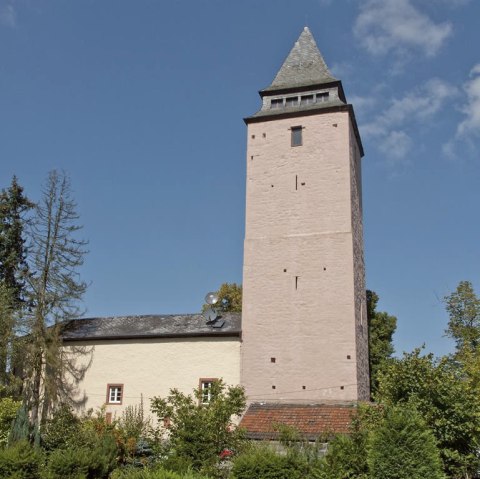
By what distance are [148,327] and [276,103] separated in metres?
13.6

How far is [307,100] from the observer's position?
32.2 m

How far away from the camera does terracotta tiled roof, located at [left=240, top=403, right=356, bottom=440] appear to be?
22609mm

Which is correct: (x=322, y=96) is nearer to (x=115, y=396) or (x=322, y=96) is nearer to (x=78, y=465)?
(x=115, y=396)

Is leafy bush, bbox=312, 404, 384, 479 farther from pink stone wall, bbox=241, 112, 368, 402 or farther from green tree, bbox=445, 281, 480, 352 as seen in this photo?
green tree, bbox=445, 281, 480, 352

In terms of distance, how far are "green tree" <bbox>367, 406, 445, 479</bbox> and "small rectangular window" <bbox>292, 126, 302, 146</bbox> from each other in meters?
17.8

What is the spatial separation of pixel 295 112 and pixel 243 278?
29.7 feet

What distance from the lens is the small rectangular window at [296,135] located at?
101 ft

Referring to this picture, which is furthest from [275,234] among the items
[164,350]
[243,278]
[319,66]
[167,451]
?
[167,451]

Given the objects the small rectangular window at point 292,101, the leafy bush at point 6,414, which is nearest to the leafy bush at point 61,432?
the leafy bush at point 6,414

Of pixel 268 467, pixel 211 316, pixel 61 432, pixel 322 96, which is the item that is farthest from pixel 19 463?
pixel 322 96

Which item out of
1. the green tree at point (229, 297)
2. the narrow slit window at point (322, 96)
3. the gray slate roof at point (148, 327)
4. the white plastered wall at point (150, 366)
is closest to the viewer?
the white plastered wall at point (150, 366)

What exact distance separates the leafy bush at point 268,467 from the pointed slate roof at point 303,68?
68.5ft

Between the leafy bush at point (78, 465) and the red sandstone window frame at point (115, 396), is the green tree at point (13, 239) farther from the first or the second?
the leafy bush at point (78, 465)

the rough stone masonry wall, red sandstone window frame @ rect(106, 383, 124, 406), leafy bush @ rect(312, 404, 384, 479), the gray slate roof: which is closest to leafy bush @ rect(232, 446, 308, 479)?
leafy bush @ rect(312, 404, 384, 479)
